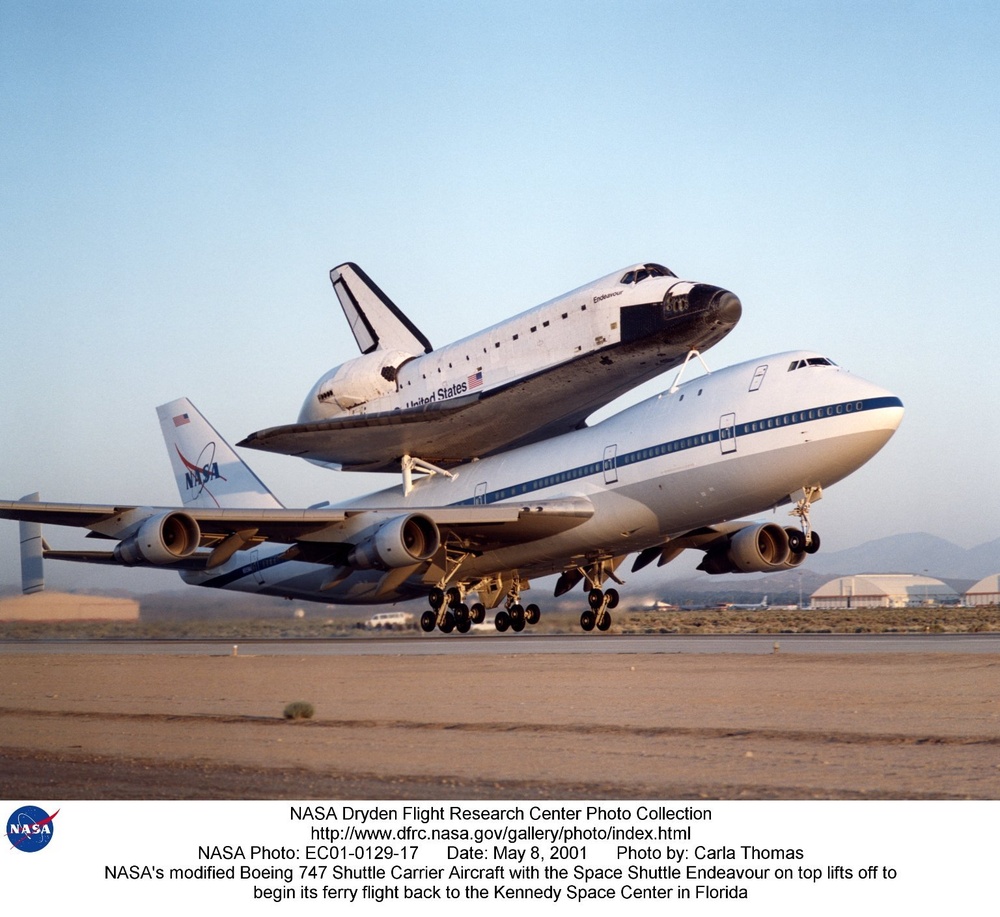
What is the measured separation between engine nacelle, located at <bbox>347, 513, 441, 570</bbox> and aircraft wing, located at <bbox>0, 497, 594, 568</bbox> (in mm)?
245

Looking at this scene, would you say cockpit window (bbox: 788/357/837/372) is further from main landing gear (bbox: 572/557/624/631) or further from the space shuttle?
main landing gear (bbox: 572/557/624/631)

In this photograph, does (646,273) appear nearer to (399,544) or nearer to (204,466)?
(399,544)

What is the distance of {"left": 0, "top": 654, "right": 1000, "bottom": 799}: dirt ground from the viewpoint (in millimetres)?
10078

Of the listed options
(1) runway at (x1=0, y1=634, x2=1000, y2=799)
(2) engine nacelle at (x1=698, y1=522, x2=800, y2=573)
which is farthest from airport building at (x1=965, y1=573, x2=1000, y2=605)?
(1) runway at (x1=0, y1=634, x2=1000, y2=799)

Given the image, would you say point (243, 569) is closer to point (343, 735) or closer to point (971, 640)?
point (971, 640)

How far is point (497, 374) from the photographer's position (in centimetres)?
3384

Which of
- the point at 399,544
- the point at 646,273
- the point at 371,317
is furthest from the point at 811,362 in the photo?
the point at 371,317

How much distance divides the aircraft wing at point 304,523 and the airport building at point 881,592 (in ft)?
219

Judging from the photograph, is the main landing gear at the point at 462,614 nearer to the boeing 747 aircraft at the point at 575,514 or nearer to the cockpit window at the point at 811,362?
the boeing 747 aircraft at the point at 575,514

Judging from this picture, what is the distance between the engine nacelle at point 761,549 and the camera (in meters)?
34.1

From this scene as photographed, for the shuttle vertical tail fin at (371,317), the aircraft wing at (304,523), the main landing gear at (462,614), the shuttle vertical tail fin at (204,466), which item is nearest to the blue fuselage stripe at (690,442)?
the aircraft wing at (304,523)
